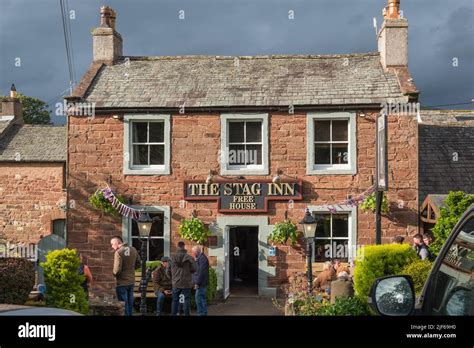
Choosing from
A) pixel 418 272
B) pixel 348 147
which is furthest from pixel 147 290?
pixel 418 272

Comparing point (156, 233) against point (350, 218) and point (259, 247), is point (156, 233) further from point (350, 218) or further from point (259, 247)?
point (350, 218)

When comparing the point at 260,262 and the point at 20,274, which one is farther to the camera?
the point at 260,262

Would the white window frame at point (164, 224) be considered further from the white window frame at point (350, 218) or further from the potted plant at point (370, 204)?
the potted plant at point (370, 204)

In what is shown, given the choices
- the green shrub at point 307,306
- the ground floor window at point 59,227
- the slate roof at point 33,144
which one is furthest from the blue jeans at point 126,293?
the ground floor window at point 59,227

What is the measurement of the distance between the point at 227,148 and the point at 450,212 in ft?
17.6

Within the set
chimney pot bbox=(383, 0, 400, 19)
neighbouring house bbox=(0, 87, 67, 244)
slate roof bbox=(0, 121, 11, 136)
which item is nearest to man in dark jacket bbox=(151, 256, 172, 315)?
neighbouring house bbox=(0, 87, 67, 244)

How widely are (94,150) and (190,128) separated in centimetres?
254

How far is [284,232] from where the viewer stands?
41.4 feet

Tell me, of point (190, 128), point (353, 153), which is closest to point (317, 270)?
point (353, 153)

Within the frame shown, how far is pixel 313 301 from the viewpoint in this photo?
7.80 m

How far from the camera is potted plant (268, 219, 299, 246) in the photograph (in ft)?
41.5

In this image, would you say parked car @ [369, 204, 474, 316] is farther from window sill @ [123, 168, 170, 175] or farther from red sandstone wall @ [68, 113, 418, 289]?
window sill @ [123, 168, 170, 175]
